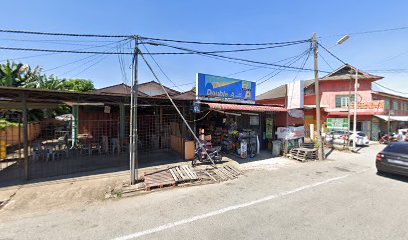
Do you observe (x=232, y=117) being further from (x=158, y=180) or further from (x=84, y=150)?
(x=84, y=150)

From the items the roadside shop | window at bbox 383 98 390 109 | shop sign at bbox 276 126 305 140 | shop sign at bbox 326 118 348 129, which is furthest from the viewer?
window at bbox 383 98 390 109

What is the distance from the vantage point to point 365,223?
158 inches

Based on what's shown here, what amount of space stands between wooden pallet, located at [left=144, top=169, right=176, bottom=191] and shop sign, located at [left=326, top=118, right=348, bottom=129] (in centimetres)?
2003

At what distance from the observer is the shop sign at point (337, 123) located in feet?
64.0

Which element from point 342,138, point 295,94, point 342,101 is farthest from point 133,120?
point 342,101

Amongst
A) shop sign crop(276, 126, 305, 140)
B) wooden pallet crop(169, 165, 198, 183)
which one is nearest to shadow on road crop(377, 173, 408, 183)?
shop sign crop(276, 126, 305, 140)

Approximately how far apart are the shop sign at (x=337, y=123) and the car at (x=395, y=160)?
45.1ft

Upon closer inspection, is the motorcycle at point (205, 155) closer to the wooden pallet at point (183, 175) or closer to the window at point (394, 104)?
the wooden pallet at point (183, 175)

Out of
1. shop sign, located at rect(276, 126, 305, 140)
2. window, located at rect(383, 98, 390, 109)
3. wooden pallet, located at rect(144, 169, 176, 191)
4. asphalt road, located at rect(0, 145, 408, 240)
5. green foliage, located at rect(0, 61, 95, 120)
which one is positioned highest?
green foliage, located at rect(0, 61, 95, 120)

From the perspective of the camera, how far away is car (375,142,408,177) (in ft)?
22.4

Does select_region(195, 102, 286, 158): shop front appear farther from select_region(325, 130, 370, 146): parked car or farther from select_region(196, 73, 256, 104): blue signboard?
select_region(325, 130, 370, 146): parked car

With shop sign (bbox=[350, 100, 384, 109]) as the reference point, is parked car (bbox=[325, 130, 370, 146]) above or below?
below

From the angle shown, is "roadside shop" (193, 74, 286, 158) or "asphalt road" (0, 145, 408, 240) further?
"roadside shop" (193, 74, 286, 158)

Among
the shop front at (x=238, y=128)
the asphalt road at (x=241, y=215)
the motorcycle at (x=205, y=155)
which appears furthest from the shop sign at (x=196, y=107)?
the asphalt road at (x=241, y=215)
